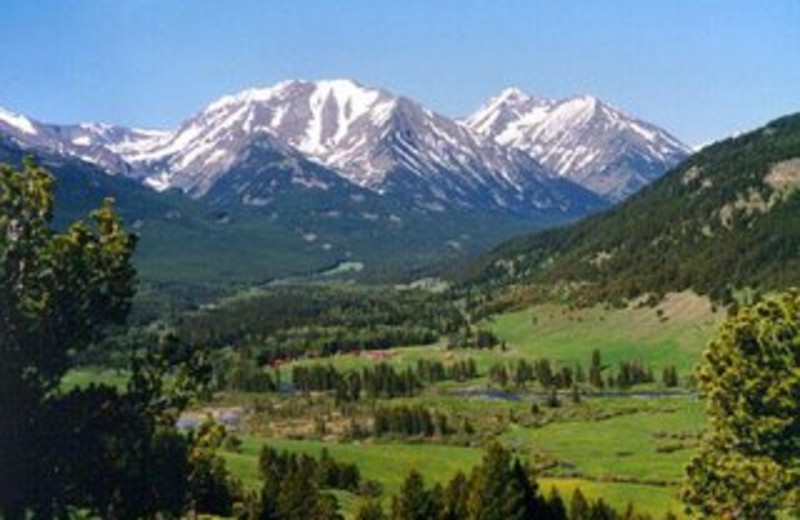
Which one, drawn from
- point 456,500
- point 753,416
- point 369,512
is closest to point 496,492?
point 456,500

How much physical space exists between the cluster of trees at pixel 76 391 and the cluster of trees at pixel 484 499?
31.3 meters

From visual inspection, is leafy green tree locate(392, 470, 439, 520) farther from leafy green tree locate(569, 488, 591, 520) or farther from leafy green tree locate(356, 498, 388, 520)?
leafy green tree locate(569, 488, 591, 520)

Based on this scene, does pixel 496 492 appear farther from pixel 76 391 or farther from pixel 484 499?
pixel 76 391

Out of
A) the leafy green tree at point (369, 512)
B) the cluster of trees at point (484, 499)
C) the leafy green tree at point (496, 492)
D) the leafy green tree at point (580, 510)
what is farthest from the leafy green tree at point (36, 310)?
the leafy green tree at point (580, 510)

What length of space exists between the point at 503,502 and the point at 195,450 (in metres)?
32.9

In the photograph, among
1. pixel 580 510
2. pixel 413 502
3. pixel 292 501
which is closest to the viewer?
pixel 413 502

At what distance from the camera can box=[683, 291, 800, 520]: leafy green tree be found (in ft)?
A: 240

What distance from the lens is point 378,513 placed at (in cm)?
9275

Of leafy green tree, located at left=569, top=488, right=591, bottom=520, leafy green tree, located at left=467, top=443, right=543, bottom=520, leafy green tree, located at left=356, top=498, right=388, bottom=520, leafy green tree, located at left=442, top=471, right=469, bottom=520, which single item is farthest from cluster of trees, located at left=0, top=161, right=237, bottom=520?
leafy green tree, located at left=569, top=488, right=591, bottom=520

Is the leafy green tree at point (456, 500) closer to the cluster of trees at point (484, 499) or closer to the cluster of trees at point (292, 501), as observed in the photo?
the cluster of trees at point (484, 499)

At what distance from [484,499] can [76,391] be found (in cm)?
3651

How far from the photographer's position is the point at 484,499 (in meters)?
80.1

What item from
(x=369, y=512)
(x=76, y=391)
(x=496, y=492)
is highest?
(x=76, y=391)

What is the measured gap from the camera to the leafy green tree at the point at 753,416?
73.1 meters
